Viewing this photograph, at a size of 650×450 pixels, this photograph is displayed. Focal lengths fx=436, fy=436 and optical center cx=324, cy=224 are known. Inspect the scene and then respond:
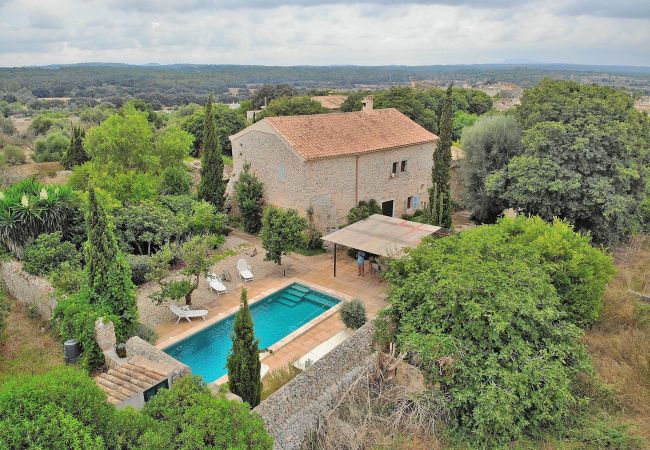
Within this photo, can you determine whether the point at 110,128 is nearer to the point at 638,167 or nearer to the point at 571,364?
the point at 571,364

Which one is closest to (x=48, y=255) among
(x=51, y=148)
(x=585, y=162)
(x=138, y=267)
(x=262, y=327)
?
(x=138, y=267)

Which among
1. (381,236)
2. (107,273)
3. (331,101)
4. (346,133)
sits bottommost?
(381,236)

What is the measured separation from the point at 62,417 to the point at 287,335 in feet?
35.0

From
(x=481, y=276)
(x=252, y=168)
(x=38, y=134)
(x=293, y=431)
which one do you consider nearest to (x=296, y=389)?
(x=293, y=431)

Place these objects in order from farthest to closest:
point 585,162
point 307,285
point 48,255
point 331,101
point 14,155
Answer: point 331,101
point 14,155
point 585,162
point 307,285
point 48,255

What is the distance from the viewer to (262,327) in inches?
653

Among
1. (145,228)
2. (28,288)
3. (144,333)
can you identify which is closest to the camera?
(144,333)

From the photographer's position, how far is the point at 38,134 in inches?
2349

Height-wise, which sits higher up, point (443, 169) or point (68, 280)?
point (443, 169)

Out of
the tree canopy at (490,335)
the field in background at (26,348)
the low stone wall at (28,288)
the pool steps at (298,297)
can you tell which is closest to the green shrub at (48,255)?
the low stone wall at (28,288)

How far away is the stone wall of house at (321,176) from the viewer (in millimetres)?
23312

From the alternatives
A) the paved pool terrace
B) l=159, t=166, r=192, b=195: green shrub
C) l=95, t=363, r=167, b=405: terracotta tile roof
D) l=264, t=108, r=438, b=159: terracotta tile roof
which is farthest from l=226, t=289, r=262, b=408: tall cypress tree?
l=159, t=166, r=192, b=195: green shrub

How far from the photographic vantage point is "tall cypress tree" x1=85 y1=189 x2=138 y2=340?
1235 cm

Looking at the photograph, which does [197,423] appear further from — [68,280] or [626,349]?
[626,349]
